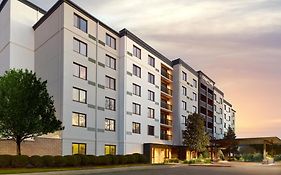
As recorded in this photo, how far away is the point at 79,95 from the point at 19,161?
13445mm

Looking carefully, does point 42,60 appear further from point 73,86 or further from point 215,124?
point 215,124

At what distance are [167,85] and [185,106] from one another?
6.21 meters

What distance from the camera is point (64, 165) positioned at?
33.6 metres

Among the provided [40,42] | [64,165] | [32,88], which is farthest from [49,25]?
[64,165]

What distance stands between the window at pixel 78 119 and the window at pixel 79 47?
7.06 m

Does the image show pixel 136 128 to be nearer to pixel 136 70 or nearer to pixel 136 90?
pixel 136 90

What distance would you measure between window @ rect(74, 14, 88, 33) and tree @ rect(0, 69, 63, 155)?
11.1m

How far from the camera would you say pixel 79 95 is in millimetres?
41438

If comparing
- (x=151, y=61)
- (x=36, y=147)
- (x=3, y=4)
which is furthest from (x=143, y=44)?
(x=36, y=147)

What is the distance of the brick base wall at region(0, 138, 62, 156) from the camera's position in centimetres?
3359

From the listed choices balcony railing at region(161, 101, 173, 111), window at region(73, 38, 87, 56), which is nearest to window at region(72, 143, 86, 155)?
window at region(73, 38, 87, 56)

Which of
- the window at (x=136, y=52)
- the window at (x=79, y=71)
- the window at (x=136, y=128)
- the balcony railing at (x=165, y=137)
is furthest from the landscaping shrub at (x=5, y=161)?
the balcony railing at (x=165, y=137)

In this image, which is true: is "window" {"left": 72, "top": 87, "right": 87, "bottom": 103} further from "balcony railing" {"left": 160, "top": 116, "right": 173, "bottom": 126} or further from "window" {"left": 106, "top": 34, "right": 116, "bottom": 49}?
"balcony railing" {"left": 160, "top": 116, "right": 173, "bottom": 126}

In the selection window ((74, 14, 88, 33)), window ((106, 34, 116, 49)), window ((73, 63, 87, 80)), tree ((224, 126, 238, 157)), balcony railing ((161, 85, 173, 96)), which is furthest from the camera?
tree ((224, 126, 238, 157))
